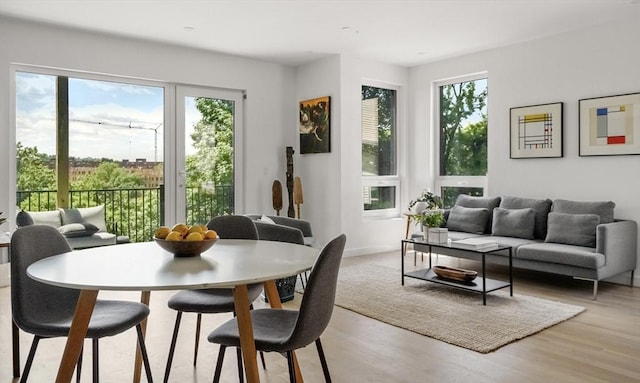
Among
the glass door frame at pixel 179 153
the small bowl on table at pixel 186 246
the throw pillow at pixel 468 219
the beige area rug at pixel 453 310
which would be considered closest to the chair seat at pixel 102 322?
the small bowl on table at pixel 186 246

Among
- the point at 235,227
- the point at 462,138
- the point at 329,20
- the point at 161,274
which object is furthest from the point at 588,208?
the point at 161,274

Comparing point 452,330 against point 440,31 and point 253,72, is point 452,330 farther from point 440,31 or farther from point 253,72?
point 253,72

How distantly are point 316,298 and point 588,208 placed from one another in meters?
4.00

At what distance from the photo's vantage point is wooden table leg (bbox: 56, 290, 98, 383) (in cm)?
183

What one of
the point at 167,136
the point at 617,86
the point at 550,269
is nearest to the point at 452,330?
the point at 550,269

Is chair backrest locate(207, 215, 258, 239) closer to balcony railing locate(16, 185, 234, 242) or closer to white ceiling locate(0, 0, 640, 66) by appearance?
white ceiling locate(0, 0, 640, 66)

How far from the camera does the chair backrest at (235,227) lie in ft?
9.64

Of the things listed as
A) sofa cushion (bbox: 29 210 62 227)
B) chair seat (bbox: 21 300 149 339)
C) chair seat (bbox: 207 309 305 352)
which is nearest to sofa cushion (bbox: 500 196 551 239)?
chair seat (bbox: 207 309 305 352)

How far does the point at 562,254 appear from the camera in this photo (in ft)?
14.4

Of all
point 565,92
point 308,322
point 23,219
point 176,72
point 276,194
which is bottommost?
point 308,322

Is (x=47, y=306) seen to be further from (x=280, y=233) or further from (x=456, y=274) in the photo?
(x=456, y=274)

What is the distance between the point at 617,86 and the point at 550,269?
6.72ft

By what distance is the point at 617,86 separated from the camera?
16.4 ft

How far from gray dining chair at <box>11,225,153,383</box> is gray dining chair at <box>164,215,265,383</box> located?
224 millimetres
